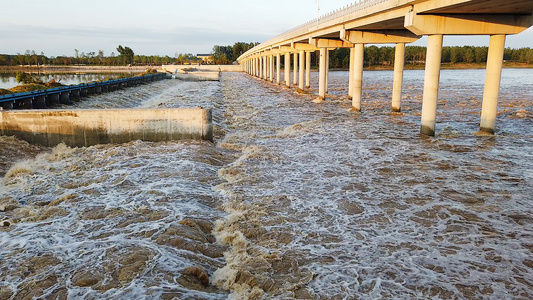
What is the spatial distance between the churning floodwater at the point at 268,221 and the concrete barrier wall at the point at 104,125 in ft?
1.98

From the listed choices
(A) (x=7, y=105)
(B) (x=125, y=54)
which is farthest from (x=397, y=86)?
(B) (x=125, y=54)

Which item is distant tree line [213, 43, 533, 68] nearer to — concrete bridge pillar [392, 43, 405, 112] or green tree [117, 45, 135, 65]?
green tree [117, 45, 135, 65]

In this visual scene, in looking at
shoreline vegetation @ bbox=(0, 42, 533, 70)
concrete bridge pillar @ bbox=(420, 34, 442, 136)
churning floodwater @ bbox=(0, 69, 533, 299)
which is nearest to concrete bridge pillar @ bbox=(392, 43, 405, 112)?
concrete bridge pillar @ bbox=(420, 34, 442, 136)

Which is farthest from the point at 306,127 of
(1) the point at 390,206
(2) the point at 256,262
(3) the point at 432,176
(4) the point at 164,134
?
(2) the point at 256,262

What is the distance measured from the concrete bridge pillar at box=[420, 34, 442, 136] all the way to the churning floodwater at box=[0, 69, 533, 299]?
8.27ft

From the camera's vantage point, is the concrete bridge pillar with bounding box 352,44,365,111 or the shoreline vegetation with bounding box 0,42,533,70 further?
the shoreline vegetation with bounding box 0,42,533,70

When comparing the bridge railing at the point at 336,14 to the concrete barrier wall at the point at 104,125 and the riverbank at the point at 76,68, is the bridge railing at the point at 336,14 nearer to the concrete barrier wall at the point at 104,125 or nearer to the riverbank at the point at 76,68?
the concrete barrier wall at the point at 104,125

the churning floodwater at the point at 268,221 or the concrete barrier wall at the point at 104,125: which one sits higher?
the concrete barrier wall at the point at 104,125

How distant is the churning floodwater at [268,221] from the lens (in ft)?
23.2

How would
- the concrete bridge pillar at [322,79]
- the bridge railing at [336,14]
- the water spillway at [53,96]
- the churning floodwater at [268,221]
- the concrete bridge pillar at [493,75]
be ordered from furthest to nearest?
the concrete bridge pillar at [322,79] < the bridge railing at [336,14] < the water spillway at [53,96] < the concrete bridge pillar at [493,75] < the churning floodwater at [268,221]

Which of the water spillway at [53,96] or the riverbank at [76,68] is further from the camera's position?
the riverbank at [76,68]

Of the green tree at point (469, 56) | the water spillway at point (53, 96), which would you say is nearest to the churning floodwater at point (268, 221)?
the water spillway at point (53, 96)

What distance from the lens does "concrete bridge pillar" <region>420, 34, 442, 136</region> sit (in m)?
20.7

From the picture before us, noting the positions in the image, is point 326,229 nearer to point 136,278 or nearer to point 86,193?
point 136,278
